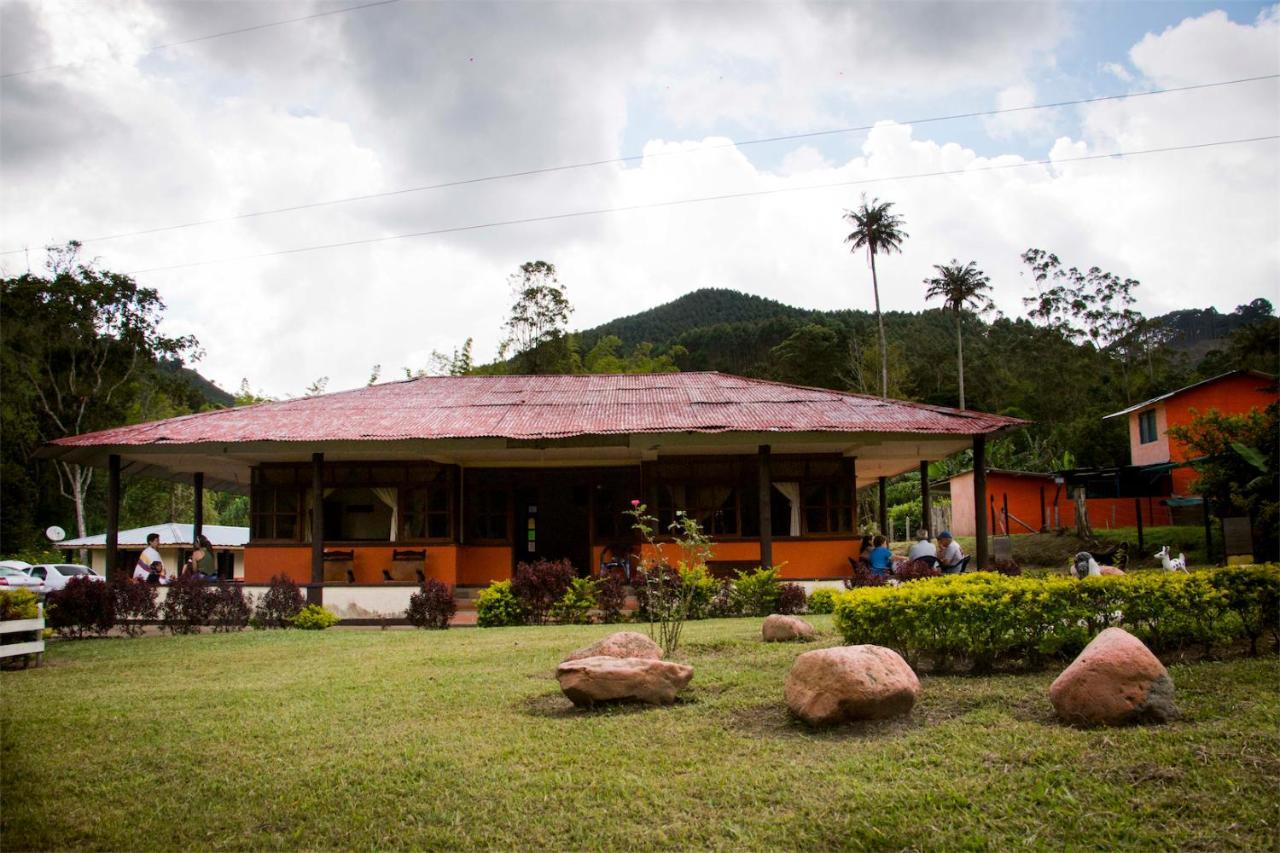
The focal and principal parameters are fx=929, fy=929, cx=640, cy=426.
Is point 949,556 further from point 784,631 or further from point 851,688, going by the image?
point 851,688

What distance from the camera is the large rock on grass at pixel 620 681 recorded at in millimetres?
6730

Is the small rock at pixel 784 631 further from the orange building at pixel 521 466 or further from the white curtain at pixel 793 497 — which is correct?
the white curtain at pixel 793 497

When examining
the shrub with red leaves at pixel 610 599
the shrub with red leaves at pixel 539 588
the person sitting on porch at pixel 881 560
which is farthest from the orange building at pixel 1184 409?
the shrub with red leaves at pixel 539 588

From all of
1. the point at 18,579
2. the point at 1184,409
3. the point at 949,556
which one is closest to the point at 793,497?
the point at 949,556

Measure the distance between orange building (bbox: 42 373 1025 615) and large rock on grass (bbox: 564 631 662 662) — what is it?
687 centimetres

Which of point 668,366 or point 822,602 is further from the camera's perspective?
point 668,366

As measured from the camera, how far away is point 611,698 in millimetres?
6781

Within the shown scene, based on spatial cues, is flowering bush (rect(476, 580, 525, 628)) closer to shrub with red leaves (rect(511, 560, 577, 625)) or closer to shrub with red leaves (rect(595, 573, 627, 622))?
shrub with red leaves (rect(511, 560, 577, 625))

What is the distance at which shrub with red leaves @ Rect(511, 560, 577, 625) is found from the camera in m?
13.3

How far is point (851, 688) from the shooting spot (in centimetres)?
585

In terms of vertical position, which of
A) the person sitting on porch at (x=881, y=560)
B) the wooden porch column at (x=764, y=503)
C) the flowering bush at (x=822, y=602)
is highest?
the wooden porch column at (x=764, y=503)

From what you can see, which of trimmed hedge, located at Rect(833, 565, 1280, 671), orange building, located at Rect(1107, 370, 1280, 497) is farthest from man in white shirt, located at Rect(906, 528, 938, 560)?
orange building, located at Rect(1107, 370, 1280, 497)

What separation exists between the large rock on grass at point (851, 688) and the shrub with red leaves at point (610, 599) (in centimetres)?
721

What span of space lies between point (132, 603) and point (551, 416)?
692 cm
